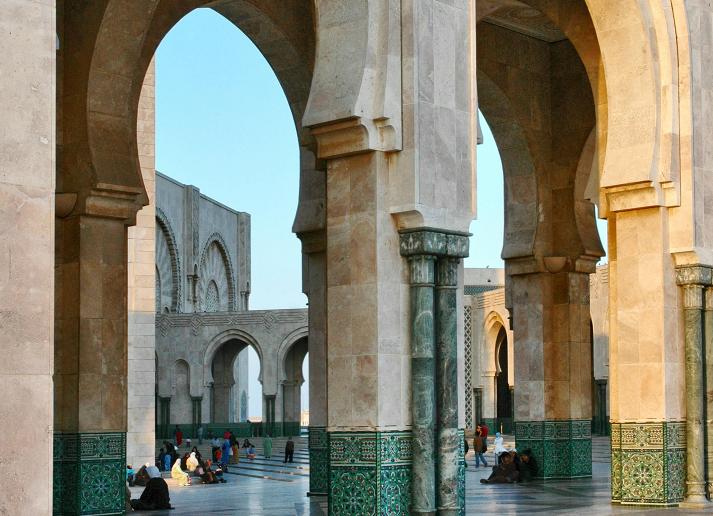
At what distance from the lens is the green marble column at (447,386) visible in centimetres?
644

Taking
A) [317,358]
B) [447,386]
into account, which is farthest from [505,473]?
[447,386]

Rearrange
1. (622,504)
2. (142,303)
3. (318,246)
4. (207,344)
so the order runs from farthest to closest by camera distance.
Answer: (207,344) → (142,303) → (318,246) → (622,504)

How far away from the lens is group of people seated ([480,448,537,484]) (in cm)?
1190

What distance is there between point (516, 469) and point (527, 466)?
12 centimetres

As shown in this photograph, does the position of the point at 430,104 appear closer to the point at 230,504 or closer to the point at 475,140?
the point at 475,140

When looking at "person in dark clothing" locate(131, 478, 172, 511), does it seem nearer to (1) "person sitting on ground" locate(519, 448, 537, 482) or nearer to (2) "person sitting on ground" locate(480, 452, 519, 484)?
(2) "person sitting on ground" locate(480, 452, 519, 484)

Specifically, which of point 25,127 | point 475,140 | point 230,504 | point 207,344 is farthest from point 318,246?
point 207,344

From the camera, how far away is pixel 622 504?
879cm

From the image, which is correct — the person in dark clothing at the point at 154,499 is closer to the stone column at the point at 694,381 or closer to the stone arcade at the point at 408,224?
the stone arcade at the point at 408,224

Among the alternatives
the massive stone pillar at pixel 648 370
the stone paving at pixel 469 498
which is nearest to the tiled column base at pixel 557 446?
the stone paving at pixel 469 498

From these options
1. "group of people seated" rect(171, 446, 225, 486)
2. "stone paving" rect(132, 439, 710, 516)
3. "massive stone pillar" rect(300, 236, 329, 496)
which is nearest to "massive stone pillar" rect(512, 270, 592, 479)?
"stone paving" rect(132, 439, 710, 516)

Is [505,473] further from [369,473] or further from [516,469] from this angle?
[369,473]

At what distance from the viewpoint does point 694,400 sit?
8.73 meters

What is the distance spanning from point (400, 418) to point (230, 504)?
4.37m
